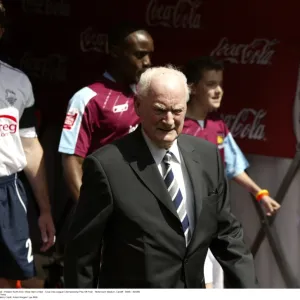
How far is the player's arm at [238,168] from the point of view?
570cm

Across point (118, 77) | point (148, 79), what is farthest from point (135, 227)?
point (118, 77)

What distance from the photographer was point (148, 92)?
148 inches

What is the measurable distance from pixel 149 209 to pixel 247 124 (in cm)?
249

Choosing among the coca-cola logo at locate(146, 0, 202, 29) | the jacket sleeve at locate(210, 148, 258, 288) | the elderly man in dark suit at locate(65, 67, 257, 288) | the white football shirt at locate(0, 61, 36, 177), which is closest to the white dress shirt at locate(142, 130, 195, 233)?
the elderly man in dark suit at locate(65, 67, 257, 288)

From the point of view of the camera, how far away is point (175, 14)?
20.0ft

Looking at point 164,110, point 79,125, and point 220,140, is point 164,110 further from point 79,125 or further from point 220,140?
point 220,140

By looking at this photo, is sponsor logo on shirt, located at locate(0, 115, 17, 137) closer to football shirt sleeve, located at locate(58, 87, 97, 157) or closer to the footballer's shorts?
the footballer's shorts

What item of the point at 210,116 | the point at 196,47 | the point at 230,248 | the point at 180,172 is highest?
the point at 180,172

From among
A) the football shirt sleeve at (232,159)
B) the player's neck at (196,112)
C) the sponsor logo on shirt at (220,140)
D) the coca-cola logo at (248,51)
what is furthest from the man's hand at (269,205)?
the coca-cola logo at (248,51)

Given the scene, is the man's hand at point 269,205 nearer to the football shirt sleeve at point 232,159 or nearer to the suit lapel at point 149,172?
the football shirt sleeve at point 232,159

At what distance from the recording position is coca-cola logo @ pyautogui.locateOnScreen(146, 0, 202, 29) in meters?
6.06

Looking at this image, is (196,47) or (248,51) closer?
(248,51)

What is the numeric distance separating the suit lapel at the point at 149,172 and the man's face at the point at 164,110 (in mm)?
69

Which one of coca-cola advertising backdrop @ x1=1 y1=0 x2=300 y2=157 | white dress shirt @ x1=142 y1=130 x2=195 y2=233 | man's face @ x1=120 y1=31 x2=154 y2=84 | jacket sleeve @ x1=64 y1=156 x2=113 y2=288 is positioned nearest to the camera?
jacket sleeve @ x1=64 y1=156 x2=113 y2=288
